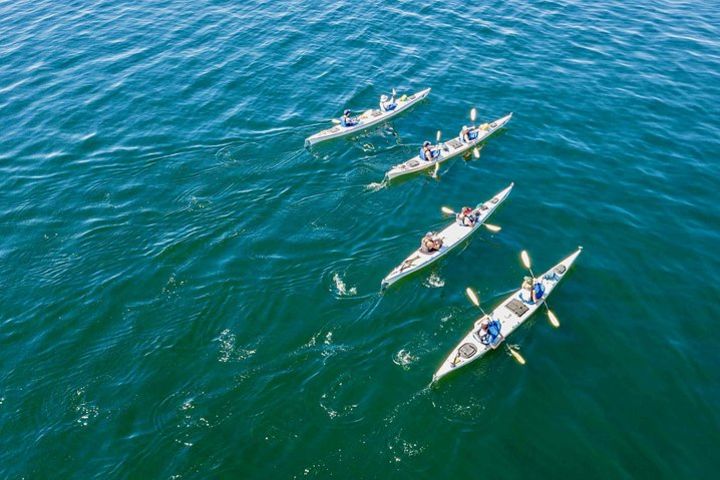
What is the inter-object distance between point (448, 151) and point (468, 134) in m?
2.95

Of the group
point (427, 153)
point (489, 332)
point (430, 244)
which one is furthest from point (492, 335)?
point (427, 153)

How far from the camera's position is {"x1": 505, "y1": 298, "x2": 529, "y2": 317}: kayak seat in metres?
33.5

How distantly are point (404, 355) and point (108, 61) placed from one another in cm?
5723

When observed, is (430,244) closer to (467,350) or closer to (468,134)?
(467,350)

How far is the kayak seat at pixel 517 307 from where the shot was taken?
110 feet

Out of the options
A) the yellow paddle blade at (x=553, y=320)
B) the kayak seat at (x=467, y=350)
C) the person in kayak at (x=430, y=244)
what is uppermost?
the person in kayak at (x=430, y=244)

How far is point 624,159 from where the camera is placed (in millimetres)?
47562

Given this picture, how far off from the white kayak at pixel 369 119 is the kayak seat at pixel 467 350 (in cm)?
2698

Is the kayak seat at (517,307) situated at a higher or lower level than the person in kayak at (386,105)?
lower

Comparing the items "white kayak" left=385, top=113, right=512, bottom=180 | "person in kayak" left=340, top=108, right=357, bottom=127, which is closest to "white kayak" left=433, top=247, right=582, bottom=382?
"white kayak" left=385, top=113, right=512, bottom=180

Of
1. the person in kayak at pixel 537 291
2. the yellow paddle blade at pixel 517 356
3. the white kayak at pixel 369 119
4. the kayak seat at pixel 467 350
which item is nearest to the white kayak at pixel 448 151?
the white kayak at pixel 369 119

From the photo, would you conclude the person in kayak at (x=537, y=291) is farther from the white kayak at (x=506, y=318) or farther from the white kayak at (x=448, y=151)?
the white kayak at (x=448, y=151)

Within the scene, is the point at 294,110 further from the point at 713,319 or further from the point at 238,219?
the point at 713,319

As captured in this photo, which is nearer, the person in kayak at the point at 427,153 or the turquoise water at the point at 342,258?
the turquoise water at the point at 342,258
